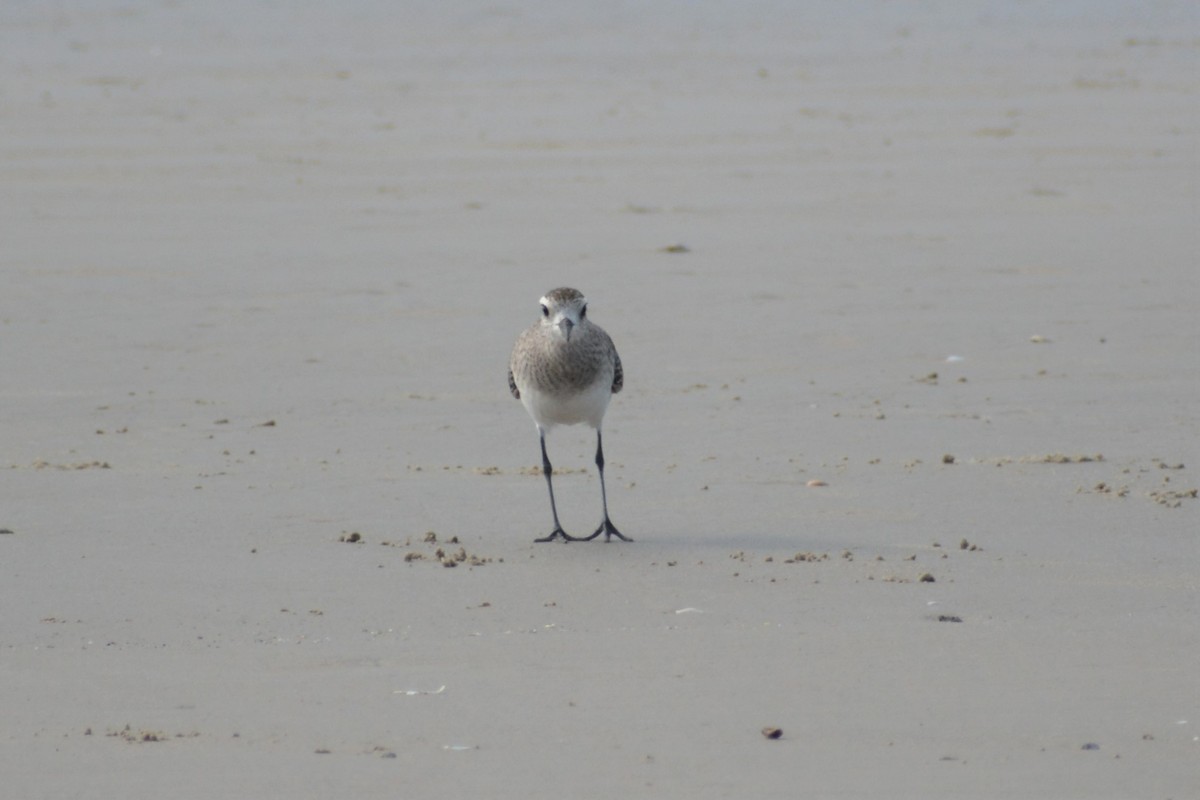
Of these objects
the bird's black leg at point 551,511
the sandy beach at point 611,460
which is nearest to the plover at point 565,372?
the bird's black leg at point 551,511

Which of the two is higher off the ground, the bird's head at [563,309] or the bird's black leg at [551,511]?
the bird's head at [563,309]

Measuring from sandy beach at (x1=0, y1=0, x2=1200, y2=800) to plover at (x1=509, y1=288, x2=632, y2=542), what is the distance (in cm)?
41

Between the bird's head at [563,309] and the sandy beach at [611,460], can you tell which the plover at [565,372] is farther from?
the sandy beach at [611,460]

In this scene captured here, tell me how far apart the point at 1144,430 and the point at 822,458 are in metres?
1.56

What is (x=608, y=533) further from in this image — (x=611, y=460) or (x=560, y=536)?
(x=611, y=460)

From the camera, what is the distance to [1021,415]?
29.6 ft

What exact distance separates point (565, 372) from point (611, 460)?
45.2 inches

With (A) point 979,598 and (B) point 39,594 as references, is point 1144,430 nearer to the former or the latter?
(A) point 979,598

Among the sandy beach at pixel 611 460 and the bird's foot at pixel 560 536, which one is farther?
the bird's foot at pixel 560 536

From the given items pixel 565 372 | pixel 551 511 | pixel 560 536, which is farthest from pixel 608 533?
pixel 565 372

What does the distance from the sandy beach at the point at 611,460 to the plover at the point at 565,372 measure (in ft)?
1.33

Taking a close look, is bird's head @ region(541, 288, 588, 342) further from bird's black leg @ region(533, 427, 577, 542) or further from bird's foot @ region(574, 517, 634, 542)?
bird's foot @ region(574, 517, 634, 542)

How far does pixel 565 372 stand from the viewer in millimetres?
7426

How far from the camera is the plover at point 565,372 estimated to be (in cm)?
728
